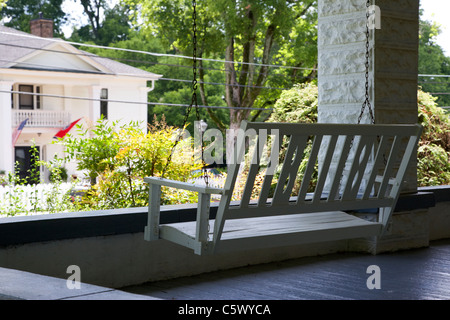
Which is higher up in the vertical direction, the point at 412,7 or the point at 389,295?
the point at 412,7

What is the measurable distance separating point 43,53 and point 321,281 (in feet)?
64.7

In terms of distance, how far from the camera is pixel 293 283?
392 cm

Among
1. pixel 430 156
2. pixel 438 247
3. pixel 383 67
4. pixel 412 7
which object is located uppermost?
pixel 412 7

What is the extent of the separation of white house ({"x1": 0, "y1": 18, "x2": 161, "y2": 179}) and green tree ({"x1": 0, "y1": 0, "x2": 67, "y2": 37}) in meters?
7.10

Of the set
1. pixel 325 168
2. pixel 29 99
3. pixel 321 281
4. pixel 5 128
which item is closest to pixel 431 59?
pixel 29 99

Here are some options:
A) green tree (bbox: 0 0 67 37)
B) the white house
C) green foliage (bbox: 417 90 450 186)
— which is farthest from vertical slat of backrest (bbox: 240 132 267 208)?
green tree (bbox: 0 0 67 37)

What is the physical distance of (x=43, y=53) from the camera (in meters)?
21.9

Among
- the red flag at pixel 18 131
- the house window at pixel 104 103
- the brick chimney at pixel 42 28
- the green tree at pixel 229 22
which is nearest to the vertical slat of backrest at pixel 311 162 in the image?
the green tree at pixel 229 22

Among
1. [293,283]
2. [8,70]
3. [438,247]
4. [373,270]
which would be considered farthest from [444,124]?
[8,70]

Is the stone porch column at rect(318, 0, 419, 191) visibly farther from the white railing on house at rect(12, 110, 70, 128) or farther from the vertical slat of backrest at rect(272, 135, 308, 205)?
the white railing on house at rect(12, 110, 70, 128)

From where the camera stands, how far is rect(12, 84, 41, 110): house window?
22125 millimetres

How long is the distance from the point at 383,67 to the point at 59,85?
779 inches
